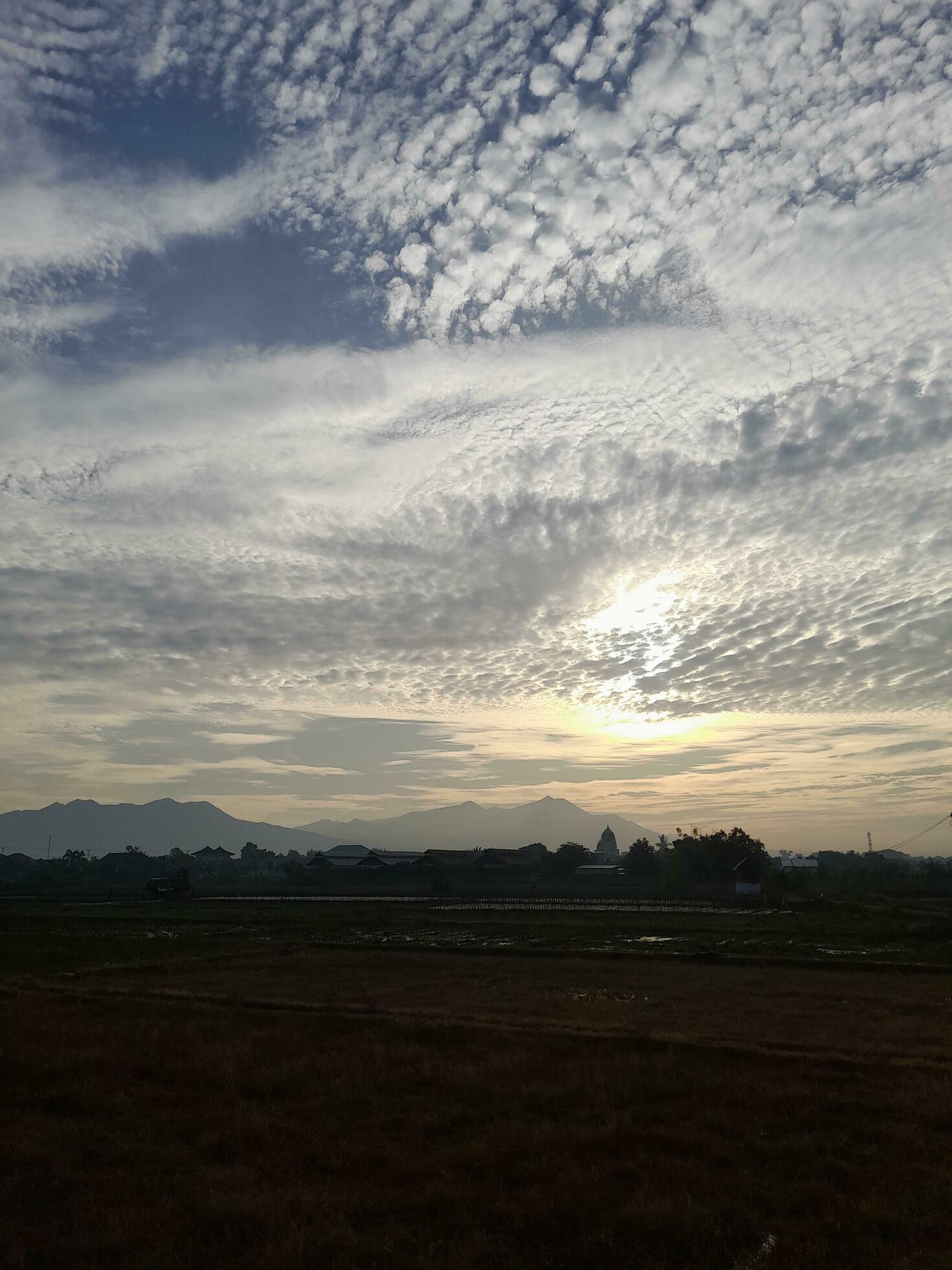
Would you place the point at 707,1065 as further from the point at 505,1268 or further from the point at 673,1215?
the point at 505,1268

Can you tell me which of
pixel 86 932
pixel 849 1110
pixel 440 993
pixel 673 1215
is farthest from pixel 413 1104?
pixel 86 932

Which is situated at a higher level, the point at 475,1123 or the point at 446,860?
the point at 446,860

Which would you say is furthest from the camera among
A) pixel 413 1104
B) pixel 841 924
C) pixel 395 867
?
pixel 395 867

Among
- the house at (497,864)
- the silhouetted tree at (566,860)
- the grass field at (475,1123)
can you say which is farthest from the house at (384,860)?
the grass field at (475,1123)

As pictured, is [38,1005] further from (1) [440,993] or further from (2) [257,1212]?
(2) [257,1212]

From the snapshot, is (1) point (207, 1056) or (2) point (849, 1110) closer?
(2) point (849, 1110)

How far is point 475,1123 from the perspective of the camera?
14.5 m

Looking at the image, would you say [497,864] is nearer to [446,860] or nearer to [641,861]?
[446,860]

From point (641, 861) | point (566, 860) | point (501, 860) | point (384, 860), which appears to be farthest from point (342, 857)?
point (641, 861)

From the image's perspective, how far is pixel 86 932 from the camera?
5331 centimetres

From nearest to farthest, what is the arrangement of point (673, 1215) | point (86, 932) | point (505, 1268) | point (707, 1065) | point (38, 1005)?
point (505, 1268), point (673, 1215), point (707, 1065), point (38, 1005), point (86, 932)

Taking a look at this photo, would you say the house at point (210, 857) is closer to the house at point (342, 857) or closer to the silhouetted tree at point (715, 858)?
the house at point (342, 857)

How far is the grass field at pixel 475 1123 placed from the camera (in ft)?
32.9

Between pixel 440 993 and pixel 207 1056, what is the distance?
11742mm
